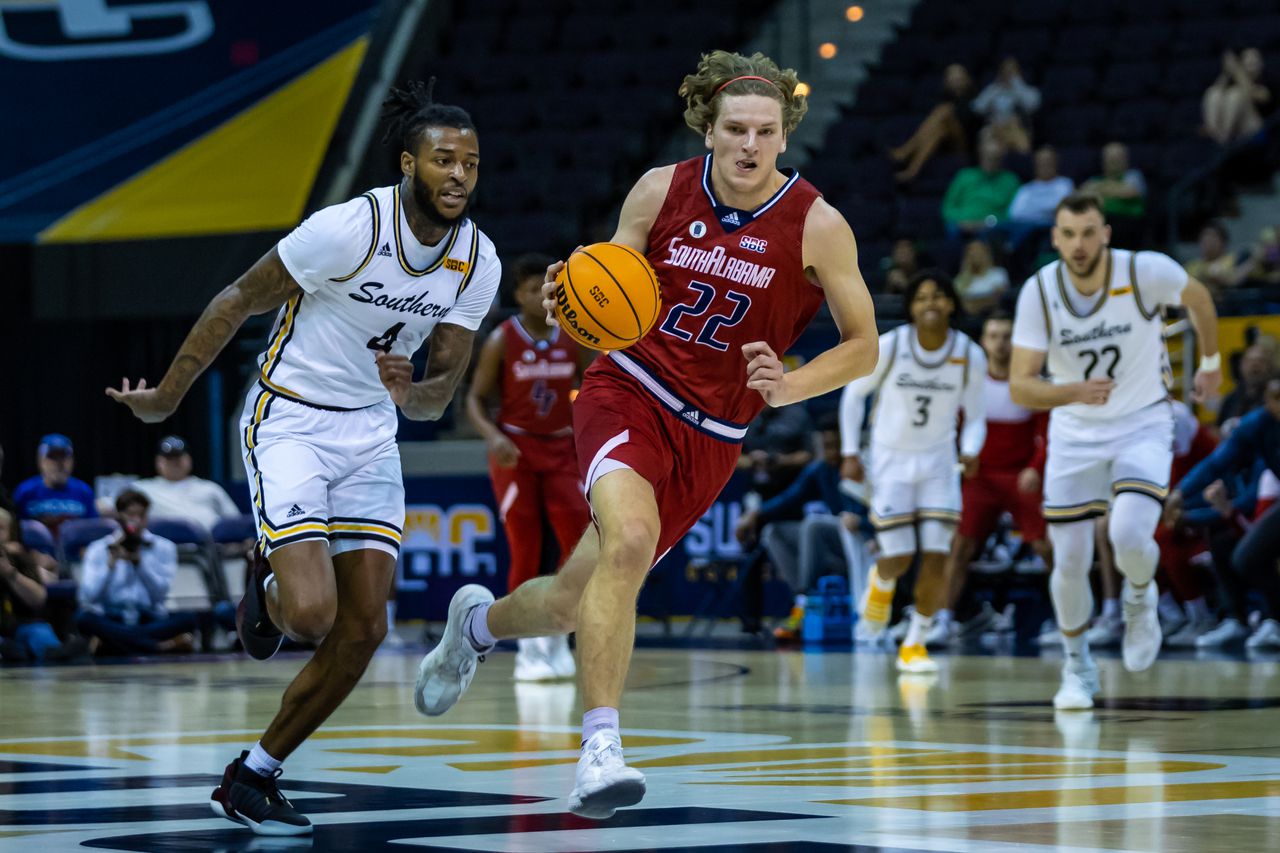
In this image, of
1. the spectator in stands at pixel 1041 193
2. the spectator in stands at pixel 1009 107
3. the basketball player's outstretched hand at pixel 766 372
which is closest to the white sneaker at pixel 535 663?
the basketball player's outstretched hand at pixel 766 372

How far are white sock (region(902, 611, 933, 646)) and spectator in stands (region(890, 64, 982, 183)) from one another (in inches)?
330

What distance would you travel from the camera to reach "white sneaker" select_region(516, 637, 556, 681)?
10.9m

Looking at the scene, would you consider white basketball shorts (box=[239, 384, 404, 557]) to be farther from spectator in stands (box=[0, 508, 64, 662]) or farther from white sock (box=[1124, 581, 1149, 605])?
spectator in stands (box=[0, 508, 64, 662])

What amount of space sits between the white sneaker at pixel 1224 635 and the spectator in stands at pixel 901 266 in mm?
4477

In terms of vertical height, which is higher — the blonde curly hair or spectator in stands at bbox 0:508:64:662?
the blonde curly hair

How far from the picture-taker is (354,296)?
582 cm

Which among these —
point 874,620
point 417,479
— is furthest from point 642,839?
point 417,479

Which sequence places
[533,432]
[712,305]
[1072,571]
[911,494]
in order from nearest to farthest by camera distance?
[712,305], [1072,571], [533,432], [911,494]

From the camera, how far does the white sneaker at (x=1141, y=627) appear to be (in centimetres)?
923

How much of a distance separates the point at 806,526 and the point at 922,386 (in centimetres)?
316

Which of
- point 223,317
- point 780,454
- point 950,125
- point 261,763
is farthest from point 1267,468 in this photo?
point 261,763

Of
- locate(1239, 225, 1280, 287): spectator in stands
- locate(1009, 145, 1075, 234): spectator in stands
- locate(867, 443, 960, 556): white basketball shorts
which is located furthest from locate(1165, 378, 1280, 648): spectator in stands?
locate(1009, 145, 1075, 234): spectator in stands

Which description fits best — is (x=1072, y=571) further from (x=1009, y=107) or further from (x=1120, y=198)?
(x=1009, y=107)

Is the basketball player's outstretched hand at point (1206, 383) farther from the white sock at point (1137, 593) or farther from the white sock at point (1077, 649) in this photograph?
the white sock at point (1077, 649)
